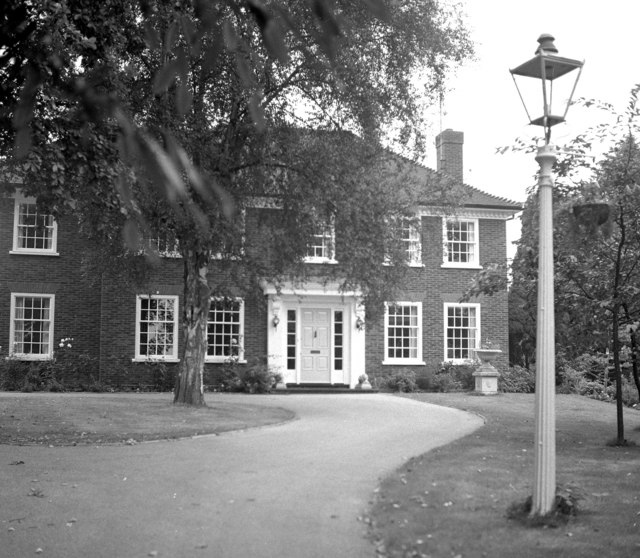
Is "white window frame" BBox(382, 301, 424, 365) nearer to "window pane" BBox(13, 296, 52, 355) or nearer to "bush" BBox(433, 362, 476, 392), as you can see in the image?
"bush" BBox(433, 362, 476, 392)

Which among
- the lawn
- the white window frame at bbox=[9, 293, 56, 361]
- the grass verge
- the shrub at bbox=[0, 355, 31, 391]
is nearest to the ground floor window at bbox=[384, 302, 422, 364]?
the grass verge

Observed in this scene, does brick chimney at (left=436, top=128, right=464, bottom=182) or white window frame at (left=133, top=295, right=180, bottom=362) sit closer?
white window frame at (left=133, top=295, right=180, bottom=362)

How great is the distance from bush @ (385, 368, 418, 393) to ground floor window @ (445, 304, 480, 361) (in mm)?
1941

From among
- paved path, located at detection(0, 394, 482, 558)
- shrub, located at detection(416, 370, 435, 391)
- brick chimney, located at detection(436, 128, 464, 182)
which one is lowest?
paved path, located at detection(0, 394, 482, 558)

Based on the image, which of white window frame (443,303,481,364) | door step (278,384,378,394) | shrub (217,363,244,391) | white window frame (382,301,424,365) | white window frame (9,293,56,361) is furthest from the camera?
white window frame (443,303,481,364)

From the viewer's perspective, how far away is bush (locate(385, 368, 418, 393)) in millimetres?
24700

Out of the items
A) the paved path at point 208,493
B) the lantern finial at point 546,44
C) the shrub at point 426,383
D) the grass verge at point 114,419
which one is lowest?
the paved path at point 208,493

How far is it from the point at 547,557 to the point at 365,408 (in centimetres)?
1220

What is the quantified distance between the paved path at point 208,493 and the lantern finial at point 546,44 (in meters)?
4.49

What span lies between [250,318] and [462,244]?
7.29 metres

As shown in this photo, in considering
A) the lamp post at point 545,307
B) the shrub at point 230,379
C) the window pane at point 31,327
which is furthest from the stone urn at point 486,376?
the lamp post at point 545,307

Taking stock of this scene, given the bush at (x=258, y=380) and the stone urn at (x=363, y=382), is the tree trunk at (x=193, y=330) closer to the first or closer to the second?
the bush at (x=258, y=380)

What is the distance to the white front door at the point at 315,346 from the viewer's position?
84.2ft

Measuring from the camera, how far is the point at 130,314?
2481 centimetres
